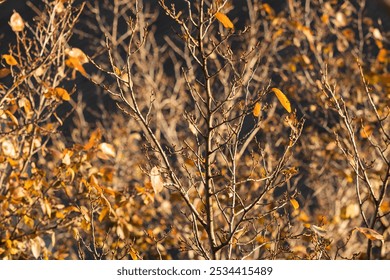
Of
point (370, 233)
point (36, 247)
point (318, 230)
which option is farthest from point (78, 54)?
point (370, 233)

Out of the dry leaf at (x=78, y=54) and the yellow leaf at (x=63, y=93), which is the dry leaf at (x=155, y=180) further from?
the yellow leaf at (x=63, y=93)

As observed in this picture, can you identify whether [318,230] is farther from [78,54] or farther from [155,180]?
[78,54]

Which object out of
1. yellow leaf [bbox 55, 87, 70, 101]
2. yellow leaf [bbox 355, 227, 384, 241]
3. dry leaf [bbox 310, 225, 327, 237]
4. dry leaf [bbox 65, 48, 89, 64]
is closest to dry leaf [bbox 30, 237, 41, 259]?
yellow leaf [bbox 55, 87, 70, 101]

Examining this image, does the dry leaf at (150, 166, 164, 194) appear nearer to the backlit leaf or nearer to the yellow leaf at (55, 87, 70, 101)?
the backlit leaf

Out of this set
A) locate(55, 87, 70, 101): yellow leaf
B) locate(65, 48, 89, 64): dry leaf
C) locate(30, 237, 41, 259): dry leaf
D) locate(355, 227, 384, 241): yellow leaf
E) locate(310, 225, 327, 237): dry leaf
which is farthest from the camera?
locate(30, 237, 41, 259): dry leaf

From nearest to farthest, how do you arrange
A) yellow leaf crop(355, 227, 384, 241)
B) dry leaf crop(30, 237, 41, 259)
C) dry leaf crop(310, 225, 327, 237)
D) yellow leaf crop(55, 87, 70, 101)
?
1. yellow leaf crop(355, 227, 384, 241)
2. dry leaf crop(310, 225, 327, 237)
3. yellow leaf crop(55, 87, 70, 101)
4. dry leaf crop(30, 237, 41, 259)

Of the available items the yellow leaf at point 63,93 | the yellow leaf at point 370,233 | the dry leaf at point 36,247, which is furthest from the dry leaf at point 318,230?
the dry leaf at point 36,247

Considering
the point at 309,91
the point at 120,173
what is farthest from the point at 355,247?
the point at 120,173

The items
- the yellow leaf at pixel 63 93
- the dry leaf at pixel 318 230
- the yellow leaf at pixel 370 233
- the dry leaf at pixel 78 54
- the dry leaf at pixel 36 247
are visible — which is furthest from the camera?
the dry leaf at pixel 36 247

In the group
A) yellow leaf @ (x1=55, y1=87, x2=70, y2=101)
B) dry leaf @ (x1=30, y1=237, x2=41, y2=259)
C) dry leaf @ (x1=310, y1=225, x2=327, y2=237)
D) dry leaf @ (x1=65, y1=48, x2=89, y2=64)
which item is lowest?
dry leaf @ (x1=30, y1=237, x2=41, y2=259)

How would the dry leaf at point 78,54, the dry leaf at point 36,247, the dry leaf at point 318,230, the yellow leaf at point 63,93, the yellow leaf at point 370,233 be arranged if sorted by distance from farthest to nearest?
the dry leaf at point 36,247
the yellow leaf at point 63,93
the dry leaf at point 78,54
the dry leaf at point 318,230
the yellow leaf at point 370,233

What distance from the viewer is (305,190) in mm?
13641
